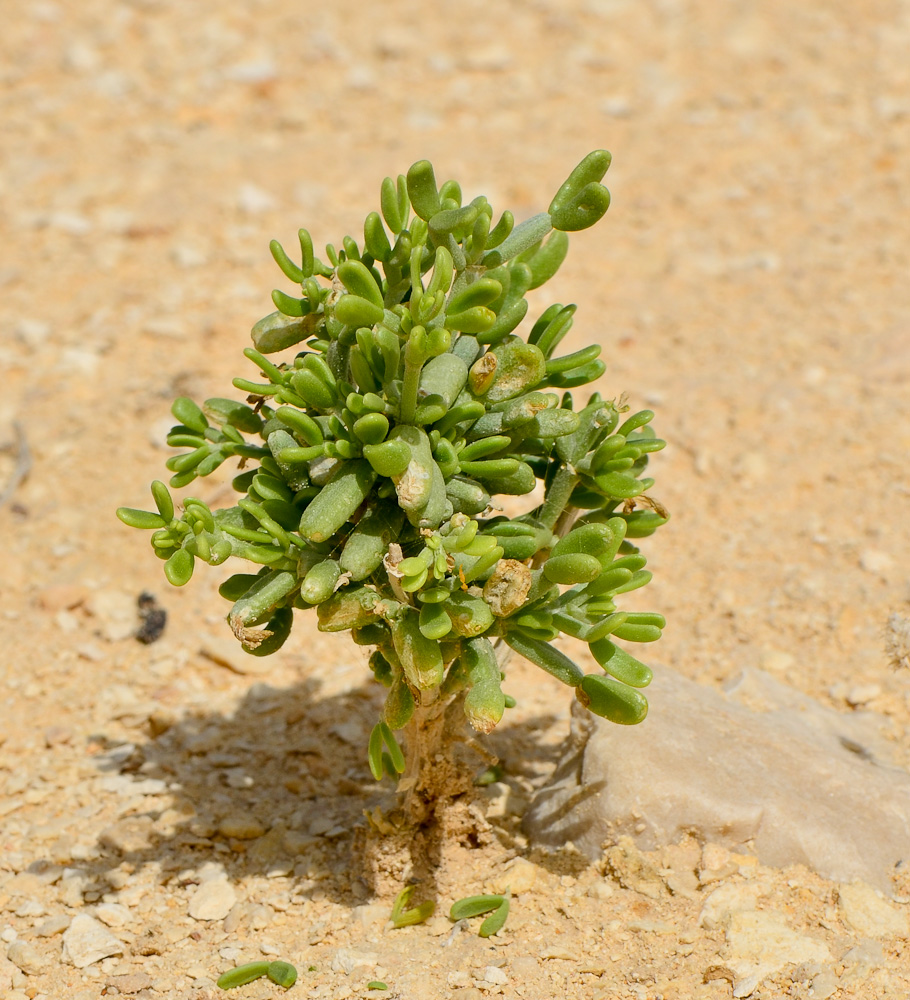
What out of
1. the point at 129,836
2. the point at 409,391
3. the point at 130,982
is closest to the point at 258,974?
the point at 130,982

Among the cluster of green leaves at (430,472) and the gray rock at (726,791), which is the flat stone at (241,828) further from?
the cluster of green leaves at (430,472)

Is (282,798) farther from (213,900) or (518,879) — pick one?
(518,879)

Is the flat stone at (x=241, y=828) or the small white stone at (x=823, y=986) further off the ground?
the small white stone at (x=823, y=986)

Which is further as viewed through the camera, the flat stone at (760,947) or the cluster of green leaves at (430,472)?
the flat stone at (760,947)

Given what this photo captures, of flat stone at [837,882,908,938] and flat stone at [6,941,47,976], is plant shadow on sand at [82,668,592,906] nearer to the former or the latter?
flat stone at [6,941,47,976]

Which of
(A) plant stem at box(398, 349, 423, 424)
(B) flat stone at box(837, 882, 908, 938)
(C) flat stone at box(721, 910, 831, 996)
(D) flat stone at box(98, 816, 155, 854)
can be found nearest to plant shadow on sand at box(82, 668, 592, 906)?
(D) flat stone at box(98, 816, 155, 854)

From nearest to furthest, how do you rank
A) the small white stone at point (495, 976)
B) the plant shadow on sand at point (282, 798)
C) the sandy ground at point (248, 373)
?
the small white stone at point (495, 976) < the sandy ground at point (248, 373) < the plant shadow on sand at point (282, 798)

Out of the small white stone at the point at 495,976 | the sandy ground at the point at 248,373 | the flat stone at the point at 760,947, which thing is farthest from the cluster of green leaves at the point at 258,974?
the flat stone at the point at 760,947
